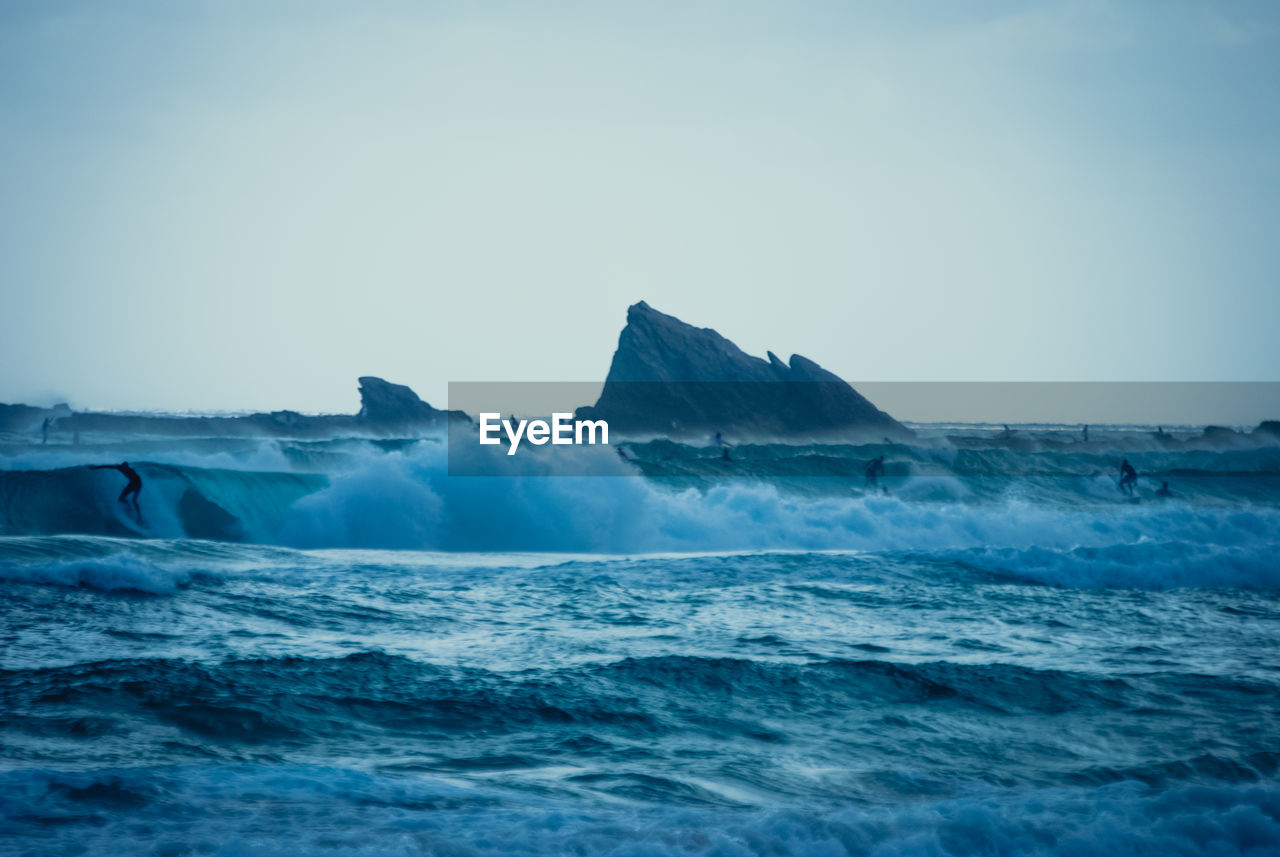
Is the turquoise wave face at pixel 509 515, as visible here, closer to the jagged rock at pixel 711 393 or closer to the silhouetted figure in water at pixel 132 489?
the silhouetted figure in water at pixel 132 489

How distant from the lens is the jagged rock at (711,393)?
55469 millimetres

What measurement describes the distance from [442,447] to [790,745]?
640 inches

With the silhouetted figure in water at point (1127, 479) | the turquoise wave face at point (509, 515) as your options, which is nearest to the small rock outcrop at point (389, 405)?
the turquoise wave face at point (509, 515)

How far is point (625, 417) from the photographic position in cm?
5431

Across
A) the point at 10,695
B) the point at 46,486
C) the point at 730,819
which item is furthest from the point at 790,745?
the point at 46,486

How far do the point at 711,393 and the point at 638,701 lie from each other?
51170mm

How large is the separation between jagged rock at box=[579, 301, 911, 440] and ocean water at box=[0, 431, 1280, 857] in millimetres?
38851

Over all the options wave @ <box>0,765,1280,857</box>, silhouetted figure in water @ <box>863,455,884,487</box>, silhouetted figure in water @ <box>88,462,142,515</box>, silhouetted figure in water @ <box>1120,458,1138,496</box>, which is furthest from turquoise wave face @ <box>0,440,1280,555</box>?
wave @ <box>0,765,1280,857</box>

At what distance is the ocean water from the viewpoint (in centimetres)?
489

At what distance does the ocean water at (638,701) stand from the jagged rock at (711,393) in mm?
38851

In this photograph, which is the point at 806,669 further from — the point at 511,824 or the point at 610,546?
the point at 610,546

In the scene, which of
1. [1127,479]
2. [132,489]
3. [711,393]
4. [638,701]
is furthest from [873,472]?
[711,393]

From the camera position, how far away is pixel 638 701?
7.18m

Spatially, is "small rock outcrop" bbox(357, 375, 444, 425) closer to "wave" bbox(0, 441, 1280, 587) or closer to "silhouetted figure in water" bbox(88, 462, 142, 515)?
"wave" bbox(0, 441, 1280, 587)
